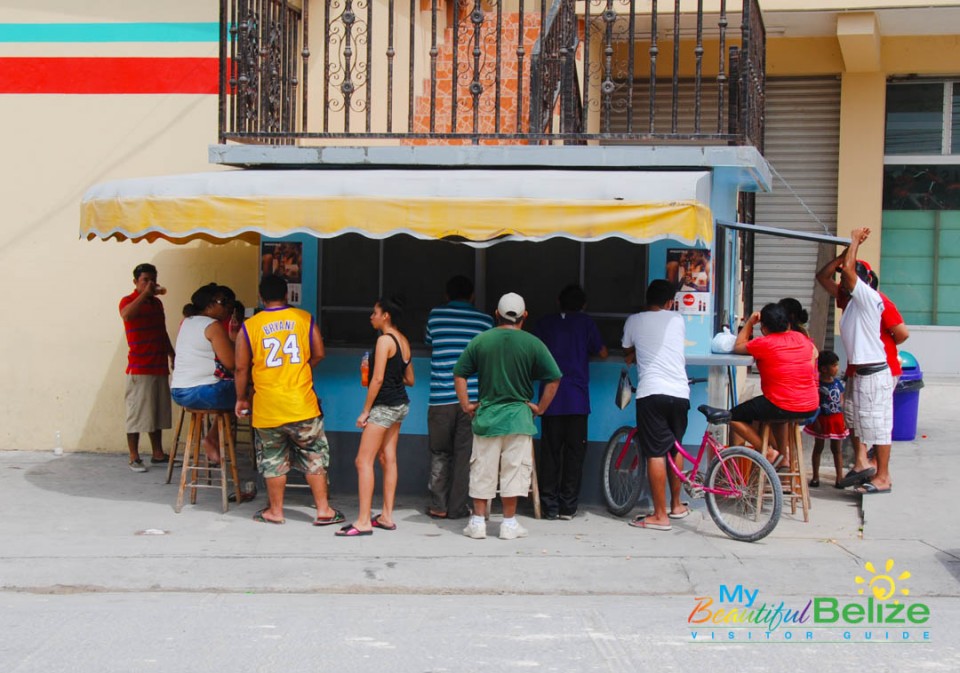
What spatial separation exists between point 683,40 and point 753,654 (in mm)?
9374

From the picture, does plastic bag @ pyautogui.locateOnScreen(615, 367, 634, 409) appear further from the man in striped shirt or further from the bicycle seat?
the man in striped shirt

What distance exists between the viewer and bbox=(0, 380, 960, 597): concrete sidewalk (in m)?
7.16

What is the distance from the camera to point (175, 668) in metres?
5.49

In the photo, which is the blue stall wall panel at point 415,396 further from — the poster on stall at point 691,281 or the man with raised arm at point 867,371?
the man with raised arm at point 867,371

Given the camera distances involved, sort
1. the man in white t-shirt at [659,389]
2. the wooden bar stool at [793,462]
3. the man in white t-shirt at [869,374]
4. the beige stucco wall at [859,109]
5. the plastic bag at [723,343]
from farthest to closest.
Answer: the beige stucco wall at [859,109]
the man in white t-shirt at [869,374]
the plastic bag at [723,343]
the wooden bar stool at [793,462]
the man in white t-shirt at [659,389]

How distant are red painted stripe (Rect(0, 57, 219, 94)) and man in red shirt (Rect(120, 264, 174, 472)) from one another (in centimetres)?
182

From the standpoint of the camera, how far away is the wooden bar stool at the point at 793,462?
8648 millimetres

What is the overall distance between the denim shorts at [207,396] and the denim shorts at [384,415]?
123 centimetres

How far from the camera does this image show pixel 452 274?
31.6ft

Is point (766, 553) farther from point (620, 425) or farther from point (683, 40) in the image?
point (683, 40)

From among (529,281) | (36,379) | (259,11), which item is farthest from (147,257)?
(529,281)

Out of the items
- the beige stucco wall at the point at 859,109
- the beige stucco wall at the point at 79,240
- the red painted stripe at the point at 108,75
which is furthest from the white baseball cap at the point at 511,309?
the beige stucco wall at the point at 859,109

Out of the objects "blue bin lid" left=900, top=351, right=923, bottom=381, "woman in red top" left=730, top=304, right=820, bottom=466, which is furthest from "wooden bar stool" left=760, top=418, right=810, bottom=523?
"blue bin lid" left=900, top=351, right=923, bottom=381

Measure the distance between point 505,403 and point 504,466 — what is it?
451 mm
